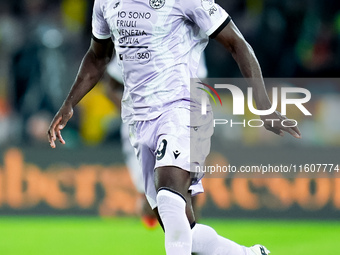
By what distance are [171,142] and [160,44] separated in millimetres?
630

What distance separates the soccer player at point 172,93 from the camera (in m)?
4.74

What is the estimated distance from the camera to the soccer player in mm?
4742

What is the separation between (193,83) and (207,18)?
434mm

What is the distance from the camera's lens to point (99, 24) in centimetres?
535

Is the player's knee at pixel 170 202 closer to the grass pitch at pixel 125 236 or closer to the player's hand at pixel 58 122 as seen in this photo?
the player's hand at pixel 58 122

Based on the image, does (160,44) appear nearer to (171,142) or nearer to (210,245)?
(171,142)

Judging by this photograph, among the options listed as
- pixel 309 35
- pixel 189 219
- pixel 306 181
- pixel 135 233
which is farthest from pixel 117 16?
pixel 309 35

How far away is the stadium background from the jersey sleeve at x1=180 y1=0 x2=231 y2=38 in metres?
3.16

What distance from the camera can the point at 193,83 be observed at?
505cm

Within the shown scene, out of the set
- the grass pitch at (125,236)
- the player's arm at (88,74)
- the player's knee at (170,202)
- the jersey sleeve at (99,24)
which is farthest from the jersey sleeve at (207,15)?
the grass pitch at (125,236)

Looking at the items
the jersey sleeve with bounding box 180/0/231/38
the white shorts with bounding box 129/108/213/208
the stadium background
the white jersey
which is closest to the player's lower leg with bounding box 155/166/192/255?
the white shorts with bounding box 129/108/213/208

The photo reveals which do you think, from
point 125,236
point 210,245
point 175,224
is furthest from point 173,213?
point 125,236

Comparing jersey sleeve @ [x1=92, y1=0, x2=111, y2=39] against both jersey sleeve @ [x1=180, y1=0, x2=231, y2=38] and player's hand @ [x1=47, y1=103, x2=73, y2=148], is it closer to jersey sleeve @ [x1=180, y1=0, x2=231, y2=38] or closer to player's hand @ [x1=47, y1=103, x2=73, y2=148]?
player's hand @ [x1=47, y1=103, x2=73, y2=148]

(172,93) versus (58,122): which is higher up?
(172,93)
